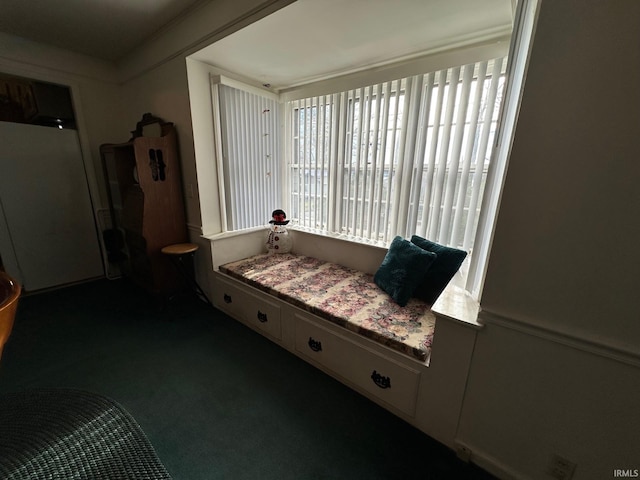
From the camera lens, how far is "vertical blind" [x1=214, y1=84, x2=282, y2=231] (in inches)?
95.0

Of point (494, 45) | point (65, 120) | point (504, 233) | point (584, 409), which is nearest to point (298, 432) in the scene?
point (584, 409)

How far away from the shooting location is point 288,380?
1.70 meters

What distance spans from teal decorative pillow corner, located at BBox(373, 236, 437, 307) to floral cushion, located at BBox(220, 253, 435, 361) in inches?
3.0

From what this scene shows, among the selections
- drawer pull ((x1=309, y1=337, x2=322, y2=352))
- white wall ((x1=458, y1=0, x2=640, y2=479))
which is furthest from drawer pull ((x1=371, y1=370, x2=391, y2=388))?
white wall ((x1=458, y1=0, x2=640, y2=479))

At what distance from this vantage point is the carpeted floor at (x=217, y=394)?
1208mm

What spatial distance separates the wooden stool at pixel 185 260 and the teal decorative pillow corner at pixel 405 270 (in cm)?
187

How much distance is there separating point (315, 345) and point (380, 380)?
20.0 inches

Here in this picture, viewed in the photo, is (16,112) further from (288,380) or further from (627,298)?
(627,298)

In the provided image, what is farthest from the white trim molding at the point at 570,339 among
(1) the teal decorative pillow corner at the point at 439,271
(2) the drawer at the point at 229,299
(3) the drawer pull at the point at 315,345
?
(2) the drawer at the point at 229,299

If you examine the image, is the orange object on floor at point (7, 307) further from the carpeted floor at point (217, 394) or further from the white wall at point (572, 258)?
the white wall at point (572, 258)

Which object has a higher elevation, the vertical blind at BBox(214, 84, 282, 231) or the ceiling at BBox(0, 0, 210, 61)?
the ceiling at BBox(0, 0, 210, 61)

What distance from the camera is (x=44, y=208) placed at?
8.98 ft

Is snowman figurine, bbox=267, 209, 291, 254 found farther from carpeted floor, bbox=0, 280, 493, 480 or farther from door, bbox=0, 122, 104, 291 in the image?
door, bbox=0, 122, 104, 291

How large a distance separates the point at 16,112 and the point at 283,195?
3284 mm
